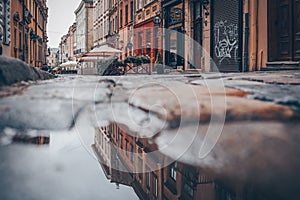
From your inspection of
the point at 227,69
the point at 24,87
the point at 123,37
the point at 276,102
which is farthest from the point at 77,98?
the point at 123,37

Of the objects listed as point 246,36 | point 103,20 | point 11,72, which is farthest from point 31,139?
point 103,20

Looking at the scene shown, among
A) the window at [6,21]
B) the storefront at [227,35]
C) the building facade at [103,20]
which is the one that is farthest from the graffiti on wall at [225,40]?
the building facade at [103,20]

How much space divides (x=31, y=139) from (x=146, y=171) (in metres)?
0.58

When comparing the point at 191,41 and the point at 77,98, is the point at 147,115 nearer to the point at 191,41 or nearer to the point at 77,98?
the point at 77,98

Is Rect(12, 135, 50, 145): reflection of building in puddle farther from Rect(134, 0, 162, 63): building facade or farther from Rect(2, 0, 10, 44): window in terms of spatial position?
Rect(134, 0, 162, 63): building facade

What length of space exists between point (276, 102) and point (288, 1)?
25.3 feet

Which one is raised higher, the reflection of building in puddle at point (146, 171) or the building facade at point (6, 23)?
the building facade at point (6, 23)

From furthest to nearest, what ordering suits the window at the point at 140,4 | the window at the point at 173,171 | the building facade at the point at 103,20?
the building facade at the point at 103,20
the window at the point at 140,4
the window at the point at 173,171

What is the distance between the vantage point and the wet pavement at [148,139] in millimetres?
981

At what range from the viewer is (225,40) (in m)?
10.4

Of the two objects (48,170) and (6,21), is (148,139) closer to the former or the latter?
(48,170)

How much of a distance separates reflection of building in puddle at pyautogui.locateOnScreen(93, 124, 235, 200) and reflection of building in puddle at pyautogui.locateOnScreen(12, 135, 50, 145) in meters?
0.18

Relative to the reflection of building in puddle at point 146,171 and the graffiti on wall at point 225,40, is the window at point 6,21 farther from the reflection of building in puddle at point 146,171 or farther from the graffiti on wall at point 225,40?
the reflection of building in puddle at point 146,171

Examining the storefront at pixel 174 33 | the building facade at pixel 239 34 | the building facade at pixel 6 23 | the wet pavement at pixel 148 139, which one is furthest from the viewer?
the storefront at pixel 174 33
